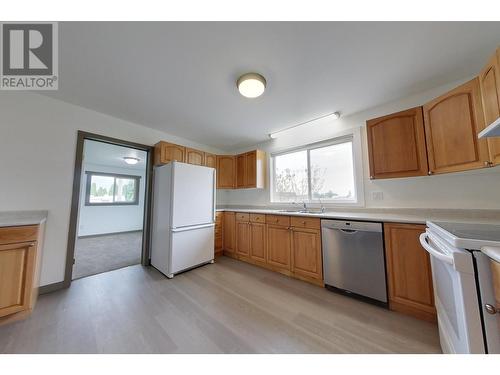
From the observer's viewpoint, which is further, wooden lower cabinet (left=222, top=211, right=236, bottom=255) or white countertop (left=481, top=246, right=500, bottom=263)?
wooden lower cabinet (left=222, top=211, right=236, bottom=255)

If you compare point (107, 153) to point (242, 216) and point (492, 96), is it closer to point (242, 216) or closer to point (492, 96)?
point (242, 216)

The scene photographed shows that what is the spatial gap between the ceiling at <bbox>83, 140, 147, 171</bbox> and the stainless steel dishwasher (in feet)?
13.3

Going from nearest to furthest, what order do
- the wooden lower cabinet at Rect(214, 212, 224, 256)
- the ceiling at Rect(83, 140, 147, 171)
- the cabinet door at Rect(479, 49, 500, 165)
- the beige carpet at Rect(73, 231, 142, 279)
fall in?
the cabinet door at Rect(479, 49, 500, 165) → the beige carpet at Rect(73, 231, 142, 279) → the wooden lower cabinet at Rect(214, 212, 224, 256) → the ceiling at Rect(83, 140, 147, 171)

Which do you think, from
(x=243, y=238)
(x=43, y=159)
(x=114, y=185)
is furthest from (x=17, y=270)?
(x=114, y=185)

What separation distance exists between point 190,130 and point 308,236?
262 centimetres

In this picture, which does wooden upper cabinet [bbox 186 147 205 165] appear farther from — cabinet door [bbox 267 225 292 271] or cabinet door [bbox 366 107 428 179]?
cabinet door [bbox 366 107 428 179]

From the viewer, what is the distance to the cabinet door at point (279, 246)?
2.38m

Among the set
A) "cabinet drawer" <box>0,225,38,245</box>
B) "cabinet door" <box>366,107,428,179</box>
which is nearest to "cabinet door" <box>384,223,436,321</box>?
"cabinet door" <box>366,107,428,179</box>

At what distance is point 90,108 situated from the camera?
2.31 metres

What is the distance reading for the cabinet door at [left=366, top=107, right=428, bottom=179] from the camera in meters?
1.75

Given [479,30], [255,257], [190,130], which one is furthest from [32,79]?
[479,30]

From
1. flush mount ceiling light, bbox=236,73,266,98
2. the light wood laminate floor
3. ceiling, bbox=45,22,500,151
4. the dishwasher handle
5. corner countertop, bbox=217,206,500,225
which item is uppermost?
ceiling, bbox=45,22,500,151

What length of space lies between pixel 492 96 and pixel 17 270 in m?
4.01

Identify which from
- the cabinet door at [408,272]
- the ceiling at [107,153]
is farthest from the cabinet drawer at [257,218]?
the ceiling at [107,153]
